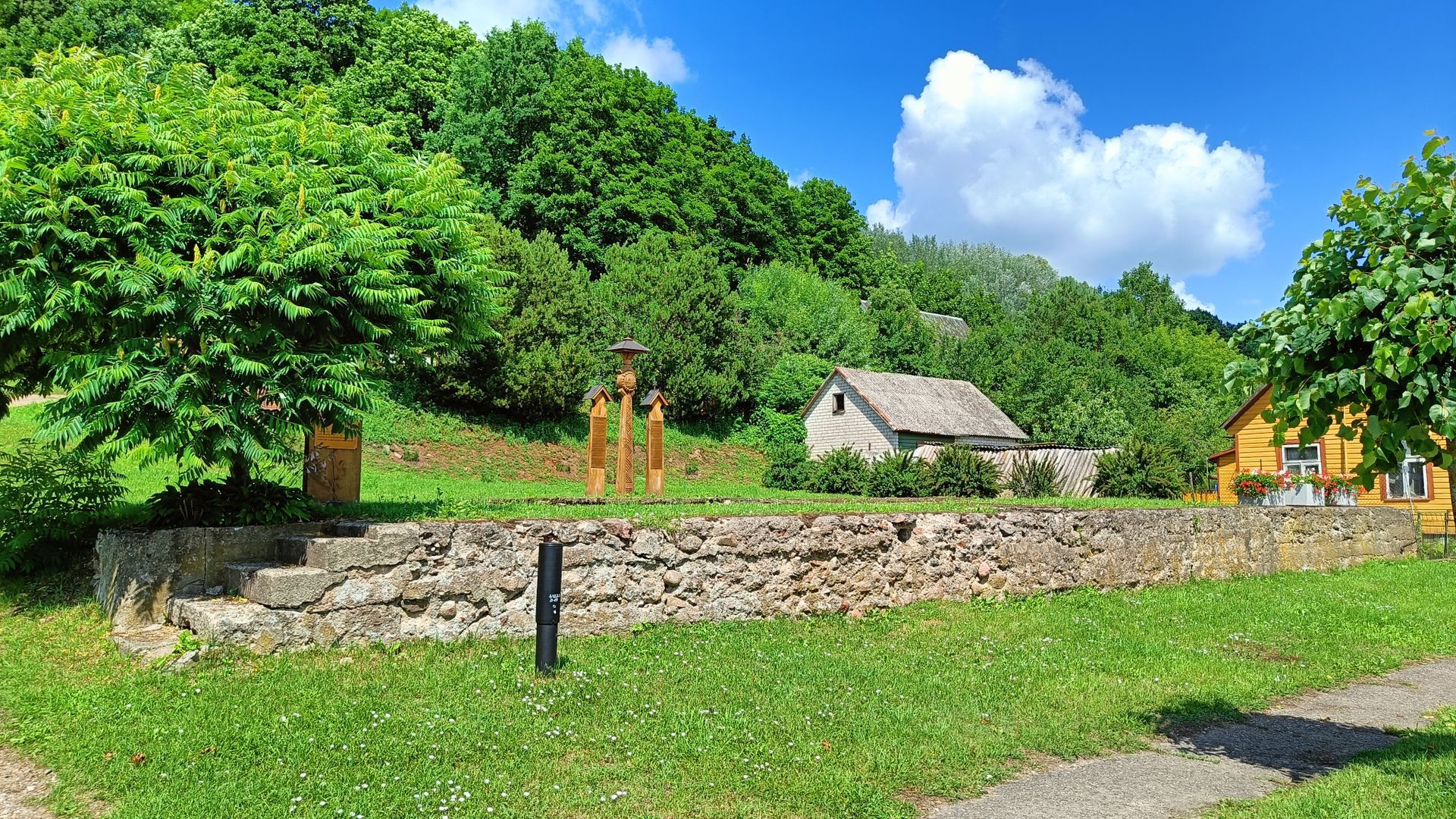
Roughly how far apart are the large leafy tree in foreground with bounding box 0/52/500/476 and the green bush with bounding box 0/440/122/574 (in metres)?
1.67

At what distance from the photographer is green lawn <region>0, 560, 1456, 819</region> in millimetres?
4770

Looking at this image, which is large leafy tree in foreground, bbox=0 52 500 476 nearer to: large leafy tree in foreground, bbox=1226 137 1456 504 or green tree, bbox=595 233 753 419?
large leafy tree in foreground, bbox=1226 137 1456 504

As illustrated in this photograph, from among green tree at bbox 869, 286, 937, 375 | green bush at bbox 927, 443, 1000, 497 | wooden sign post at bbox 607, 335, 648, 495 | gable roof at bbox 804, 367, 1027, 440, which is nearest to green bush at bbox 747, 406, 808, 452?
gable roof at bbox 804, 367, 1027, 440

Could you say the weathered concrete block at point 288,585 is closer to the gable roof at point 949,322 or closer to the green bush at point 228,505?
the green bush at point 228,505

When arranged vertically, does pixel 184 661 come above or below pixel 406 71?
below

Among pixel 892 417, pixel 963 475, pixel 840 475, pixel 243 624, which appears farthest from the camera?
pixel 892 417

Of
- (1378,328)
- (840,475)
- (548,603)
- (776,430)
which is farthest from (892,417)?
(1378,328)

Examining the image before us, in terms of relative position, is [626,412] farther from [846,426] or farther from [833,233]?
[833,233]

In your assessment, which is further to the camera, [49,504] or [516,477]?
[516,477]

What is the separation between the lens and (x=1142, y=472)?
21812 mm

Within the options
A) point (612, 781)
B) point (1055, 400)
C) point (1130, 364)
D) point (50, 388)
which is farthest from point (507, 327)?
point (1130, 364)

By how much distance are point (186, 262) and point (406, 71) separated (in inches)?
1469

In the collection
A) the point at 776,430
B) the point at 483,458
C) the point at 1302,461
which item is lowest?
the point at 483,458

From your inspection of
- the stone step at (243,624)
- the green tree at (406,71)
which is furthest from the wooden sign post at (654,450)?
the green tree at (406,71)
